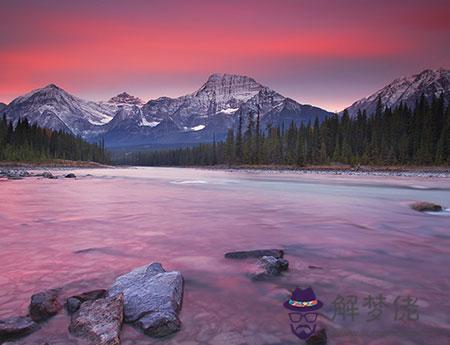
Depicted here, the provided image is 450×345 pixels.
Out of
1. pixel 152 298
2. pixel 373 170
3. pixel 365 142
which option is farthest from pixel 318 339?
pixel 365 142

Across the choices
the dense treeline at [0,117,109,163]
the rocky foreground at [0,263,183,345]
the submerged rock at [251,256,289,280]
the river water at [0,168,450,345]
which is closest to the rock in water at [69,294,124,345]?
the rocky foreground at [0,263,183,345]

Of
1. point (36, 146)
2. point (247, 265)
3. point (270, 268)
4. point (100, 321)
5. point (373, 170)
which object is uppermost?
point (36, 146)

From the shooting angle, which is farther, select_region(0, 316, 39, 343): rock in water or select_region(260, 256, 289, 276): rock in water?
select_region(260, 256, 289, 276): rock in water

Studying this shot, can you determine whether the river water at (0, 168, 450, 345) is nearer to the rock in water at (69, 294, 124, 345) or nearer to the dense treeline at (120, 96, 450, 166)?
the rock in water at (69, 294, 124, 345)

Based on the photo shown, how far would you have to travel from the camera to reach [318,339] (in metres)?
4.75

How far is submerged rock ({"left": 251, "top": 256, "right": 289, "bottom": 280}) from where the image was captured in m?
7.46

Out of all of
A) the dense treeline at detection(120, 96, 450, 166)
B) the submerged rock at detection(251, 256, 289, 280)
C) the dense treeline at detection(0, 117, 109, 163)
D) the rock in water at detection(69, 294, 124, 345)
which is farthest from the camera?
the dense treeline at detection(0, 117, 109, 163)

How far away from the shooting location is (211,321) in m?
5.47

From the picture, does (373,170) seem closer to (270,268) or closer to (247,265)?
(247,265)

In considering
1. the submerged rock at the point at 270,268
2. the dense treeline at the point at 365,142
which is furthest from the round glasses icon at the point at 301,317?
the dense treeline at the point at 365,142

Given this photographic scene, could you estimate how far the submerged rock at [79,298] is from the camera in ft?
18.4

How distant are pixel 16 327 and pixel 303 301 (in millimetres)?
4258

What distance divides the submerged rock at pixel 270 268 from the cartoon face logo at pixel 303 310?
1819 millimetres

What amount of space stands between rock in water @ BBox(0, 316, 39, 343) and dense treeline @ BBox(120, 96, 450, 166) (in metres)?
96.8
